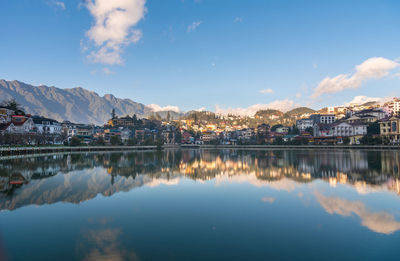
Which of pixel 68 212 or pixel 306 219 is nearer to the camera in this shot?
pixel 306 219

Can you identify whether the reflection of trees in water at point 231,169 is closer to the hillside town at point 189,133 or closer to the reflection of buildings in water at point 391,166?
→ the reflection of buildings in water at point 391,166

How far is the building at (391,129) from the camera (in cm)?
7862

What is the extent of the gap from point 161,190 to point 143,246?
10475mm

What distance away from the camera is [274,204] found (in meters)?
14.1

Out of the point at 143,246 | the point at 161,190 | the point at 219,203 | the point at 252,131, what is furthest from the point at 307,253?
the point at 252,131

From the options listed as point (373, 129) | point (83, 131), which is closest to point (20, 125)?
point (83, 131)

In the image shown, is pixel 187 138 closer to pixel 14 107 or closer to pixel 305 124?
pixel 305 124

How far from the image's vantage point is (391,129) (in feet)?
267

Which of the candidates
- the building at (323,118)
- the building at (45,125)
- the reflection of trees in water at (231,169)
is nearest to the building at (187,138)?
the building at (45,125)

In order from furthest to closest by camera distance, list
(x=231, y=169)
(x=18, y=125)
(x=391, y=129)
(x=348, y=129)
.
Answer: (x=348, y=129)
(x=391, y=129)
(x=18, y=125)
(x=231, y=169)

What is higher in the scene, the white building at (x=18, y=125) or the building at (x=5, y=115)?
the building at (x=5, y=115)

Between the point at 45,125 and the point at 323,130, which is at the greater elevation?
the point at 45,125

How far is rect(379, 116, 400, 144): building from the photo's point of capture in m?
78.6

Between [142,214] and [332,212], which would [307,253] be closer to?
[332,212]
